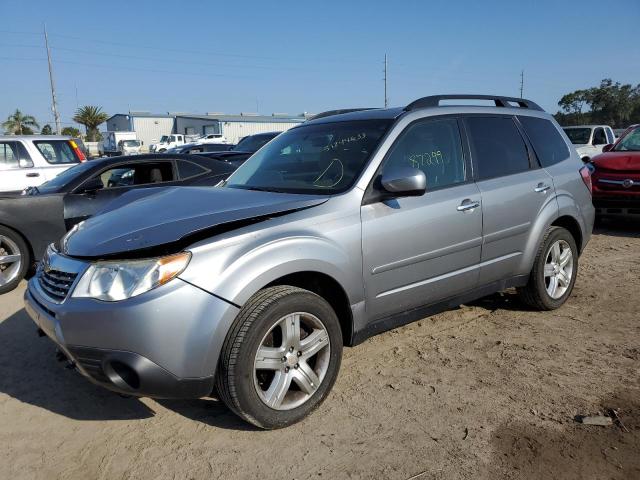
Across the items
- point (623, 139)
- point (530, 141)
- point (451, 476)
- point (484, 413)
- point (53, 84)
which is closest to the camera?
point (451, 476)

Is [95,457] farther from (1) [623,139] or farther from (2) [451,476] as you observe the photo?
(1) [623,139]

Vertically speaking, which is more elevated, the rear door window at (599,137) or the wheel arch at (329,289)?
the rear door window at (599,137)

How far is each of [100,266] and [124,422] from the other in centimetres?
101

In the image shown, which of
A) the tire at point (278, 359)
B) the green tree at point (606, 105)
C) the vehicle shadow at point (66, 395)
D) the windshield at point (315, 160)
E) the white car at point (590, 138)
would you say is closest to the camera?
the tire at point (278, 359)

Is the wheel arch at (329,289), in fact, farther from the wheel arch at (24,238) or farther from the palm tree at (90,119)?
the palm tree at (90,119)

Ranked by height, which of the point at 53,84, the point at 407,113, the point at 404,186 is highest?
the point at 53,84

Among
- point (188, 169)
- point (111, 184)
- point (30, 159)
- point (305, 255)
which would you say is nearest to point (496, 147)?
Result: point (305, 255)

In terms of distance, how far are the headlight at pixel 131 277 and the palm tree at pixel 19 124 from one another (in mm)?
65295

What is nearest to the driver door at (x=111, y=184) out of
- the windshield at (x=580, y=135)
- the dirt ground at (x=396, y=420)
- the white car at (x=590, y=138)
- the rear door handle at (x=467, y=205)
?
the dirt ground at (x=396, y=420)

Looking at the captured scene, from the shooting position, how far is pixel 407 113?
3.66m

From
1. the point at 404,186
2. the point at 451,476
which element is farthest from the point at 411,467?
the point at 404,186

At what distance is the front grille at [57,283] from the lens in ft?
8.94

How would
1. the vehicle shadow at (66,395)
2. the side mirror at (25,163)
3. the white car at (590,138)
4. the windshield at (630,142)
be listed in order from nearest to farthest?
the vehicle shadow at (66,395) < the windshield at (630,142) < the side mirror at (25,163) < the white car at (590,138)

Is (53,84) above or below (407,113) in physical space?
above
